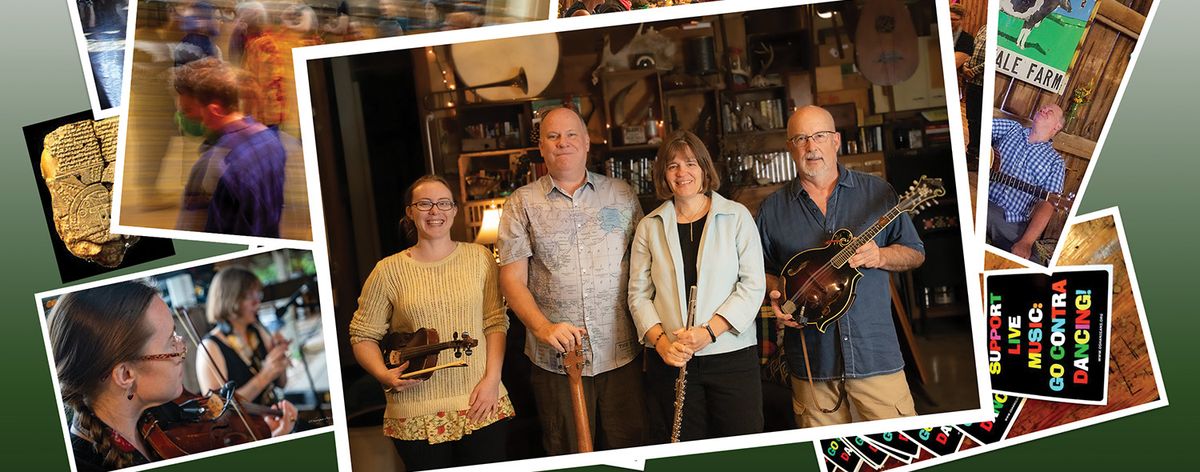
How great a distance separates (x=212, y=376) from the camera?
3230mm

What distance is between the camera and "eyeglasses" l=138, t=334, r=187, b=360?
10.5 ft

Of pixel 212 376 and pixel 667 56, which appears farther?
pixel 212 376

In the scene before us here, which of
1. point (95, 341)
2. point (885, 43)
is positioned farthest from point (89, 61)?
point (885, 43)

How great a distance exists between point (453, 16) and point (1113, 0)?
2.16 meters

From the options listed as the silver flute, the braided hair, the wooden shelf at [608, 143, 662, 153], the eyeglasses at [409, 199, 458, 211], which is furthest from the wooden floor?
the braided hair

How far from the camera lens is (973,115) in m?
3.03

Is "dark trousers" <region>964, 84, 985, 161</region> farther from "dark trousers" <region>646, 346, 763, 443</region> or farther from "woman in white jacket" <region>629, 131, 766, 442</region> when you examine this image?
"dark trousers" <region>646, 346, 763, 443</region>

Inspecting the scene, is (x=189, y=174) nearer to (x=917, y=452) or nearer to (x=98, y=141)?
(x=98, y=141)

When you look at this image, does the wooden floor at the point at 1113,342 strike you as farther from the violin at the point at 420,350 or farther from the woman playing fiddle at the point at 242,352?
the woman playing fiddle at the point at 242,352

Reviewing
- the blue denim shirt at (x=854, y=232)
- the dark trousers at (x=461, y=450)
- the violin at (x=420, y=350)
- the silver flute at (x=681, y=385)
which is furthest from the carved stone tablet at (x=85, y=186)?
the blue denim shirt at (x=854, y=232)

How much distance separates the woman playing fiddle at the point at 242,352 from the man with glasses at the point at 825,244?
171 cm

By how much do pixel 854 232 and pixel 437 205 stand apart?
4.37 ft

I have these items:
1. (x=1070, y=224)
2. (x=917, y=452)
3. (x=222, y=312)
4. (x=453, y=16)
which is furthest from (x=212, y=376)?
(x=1070, y=224)

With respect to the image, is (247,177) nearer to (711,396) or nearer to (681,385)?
(681,385)
